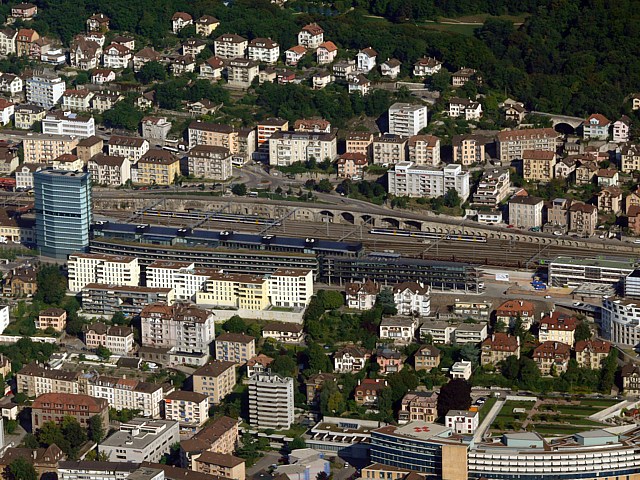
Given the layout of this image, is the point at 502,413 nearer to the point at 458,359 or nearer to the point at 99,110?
the point at 458,359

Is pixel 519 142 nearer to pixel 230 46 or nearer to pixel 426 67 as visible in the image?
pixel 426 67

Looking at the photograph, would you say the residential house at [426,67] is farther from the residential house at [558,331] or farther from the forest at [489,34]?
the residential house at [558,331]

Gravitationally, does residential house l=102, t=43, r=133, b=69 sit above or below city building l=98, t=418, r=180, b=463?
above

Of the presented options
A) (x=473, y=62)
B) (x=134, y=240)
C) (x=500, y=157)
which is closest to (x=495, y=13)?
(x=473, y=62)

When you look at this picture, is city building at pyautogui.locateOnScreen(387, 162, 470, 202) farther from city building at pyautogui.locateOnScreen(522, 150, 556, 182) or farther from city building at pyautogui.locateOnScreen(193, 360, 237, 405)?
city building at pyautogui.locateOnScreen(193, 360, 237, 405)

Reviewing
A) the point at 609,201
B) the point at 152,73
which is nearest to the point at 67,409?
the point at 609,201

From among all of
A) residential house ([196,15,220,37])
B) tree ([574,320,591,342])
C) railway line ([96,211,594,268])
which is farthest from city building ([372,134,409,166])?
tree ([574,320,591,342])
